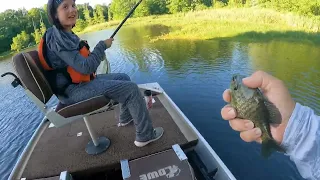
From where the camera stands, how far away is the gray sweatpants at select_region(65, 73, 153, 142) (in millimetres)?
3553

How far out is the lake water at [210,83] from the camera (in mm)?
6109

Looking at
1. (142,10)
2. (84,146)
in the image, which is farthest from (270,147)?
(142,10)

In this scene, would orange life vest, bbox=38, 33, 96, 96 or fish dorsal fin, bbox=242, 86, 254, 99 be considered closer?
fish dorsal fin, bbox=242, 86, 254, 99

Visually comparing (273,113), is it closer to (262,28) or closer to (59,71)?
(59,71)

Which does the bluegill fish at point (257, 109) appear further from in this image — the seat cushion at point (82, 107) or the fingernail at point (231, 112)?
the seat cushion at point (82, 107)

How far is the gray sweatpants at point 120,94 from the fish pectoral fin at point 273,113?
224cm

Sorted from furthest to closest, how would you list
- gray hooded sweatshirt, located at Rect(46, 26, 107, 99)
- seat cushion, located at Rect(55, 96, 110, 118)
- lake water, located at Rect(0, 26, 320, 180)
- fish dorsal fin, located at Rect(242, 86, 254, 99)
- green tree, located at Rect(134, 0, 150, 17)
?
green tree, located at Rect(134, 0, 150, 17)
lake water, located at Rect(0, 26, 320, 180)
seat cushion, located at Rect(55, 96, 110, 118)
gray hooded sweatshirt, located at Rect(46, 26, 107, 99)
fish dorsal fin, located at Rect(242, 86, 254, 99)

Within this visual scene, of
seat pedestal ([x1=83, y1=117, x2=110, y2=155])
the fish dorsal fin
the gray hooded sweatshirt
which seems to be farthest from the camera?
seat pedestal ([x1=83, y1=117, x2=110, y2=155])

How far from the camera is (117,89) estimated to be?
3674 millimetres

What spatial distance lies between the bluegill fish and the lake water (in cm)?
394

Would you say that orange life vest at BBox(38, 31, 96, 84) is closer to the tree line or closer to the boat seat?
the boat seat

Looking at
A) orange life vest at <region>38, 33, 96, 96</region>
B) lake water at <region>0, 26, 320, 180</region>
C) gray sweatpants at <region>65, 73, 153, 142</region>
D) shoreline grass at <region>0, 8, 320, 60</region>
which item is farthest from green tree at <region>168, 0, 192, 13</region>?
orange life vest at <region>38, 33, 96, 96</region>

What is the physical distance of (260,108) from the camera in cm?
184

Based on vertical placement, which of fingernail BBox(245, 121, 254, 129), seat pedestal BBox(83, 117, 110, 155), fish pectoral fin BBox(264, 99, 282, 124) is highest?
fish pectoral fin BBox(264, 99, 282, 124)
